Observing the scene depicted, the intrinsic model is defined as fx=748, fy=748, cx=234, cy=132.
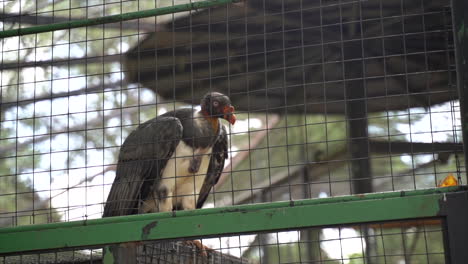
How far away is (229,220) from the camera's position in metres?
3.60

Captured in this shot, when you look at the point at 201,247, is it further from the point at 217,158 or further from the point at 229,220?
the point at 217,158

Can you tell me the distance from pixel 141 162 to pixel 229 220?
7.52 ft

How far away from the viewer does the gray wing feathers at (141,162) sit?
563 centimetres

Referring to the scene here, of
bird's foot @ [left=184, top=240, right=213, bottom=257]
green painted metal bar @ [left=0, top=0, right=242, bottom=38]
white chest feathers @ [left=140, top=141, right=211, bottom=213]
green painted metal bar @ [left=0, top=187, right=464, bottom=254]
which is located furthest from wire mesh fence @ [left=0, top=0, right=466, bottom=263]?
green painted metal bar @ [left=0, top=187, right=464, bottom=254]

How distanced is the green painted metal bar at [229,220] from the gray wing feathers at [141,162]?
154 centimetres

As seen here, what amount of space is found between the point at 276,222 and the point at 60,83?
4285 millimetres

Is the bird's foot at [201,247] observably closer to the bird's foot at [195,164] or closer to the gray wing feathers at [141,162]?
the gray wing feathers at [141,162]

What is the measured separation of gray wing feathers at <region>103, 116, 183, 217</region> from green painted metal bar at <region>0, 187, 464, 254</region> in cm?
154

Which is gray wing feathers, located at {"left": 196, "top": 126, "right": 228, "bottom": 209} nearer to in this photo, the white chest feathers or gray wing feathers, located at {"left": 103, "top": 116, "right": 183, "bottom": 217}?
the white chest feathers

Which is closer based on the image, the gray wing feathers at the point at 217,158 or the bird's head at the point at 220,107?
the bird's head at the point at 220,107

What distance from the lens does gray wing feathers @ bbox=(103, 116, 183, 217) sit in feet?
18.5

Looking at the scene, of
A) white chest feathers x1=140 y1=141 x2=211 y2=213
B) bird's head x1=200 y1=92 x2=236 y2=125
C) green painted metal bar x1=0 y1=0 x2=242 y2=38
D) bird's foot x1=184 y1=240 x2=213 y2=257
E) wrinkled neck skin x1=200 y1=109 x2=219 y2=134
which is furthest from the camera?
wrinkled neck skin x1=200 y1=109 x2=219 y2=134

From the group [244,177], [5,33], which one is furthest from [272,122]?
[5,33]

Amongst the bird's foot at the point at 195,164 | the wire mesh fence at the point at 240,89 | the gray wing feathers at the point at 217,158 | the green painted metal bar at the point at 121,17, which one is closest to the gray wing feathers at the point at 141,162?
the wire mesh fence at the point at 240,89
